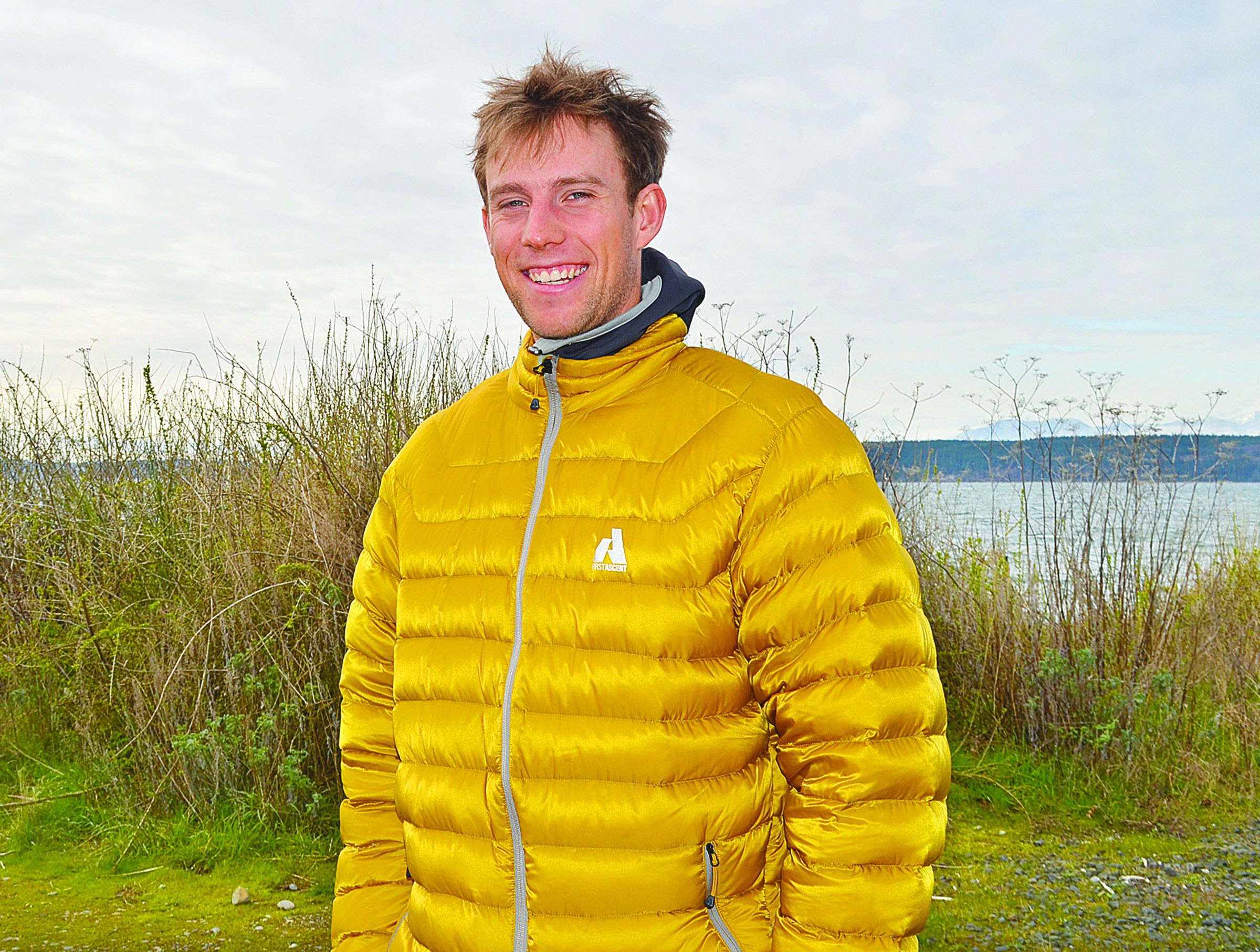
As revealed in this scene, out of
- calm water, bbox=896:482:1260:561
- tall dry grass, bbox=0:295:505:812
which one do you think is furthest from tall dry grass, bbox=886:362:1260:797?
tall dry grass, bbox=0:295:505:812

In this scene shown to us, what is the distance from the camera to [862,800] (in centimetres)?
140

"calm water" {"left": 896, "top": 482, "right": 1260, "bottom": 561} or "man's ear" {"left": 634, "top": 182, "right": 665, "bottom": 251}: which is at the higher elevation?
"man's ear" {"left": 634, "top": 182, "right": 665, "bottom": 251}

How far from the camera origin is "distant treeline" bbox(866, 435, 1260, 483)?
5578mm

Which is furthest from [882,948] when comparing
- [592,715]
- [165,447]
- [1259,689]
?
[1259,689]

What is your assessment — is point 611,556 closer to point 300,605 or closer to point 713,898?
point 713,898

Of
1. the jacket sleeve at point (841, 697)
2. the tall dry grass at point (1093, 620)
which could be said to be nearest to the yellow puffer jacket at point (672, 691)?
the jacket sleeve at point (841, 697)

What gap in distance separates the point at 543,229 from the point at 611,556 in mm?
622

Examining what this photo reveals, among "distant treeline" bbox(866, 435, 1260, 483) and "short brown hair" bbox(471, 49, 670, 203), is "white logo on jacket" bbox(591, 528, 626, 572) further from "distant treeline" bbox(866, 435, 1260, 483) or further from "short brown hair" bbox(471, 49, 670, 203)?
"distant treeline" bbox(866, 435, 1260, 483)

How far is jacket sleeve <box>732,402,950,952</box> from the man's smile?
0.52 metres

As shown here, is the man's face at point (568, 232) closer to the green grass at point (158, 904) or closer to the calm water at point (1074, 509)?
the green grass at point (158, 904)

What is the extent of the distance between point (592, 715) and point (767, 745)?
0.31m

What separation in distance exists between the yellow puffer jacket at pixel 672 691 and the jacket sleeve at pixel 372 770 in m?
0.15

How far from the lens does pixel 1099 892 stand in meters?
3.82

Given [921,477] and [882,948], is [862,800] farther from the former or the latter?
[921,477]
